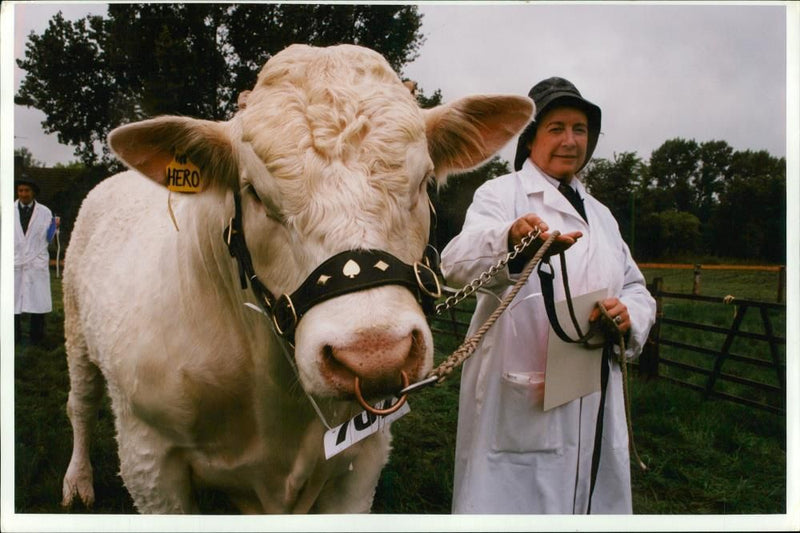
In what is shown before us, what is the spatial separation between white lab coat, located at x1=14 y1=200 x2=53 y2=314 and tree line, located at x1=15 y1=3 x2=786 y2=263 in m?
0.35

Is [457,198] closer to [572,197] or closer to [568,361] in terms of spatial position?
[572,197]

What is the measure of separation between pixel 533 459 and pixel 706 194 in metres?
1.47

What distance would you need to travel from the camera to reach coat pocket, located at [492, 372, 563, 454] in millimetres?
2291

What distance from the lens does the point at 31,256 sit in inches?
99.3

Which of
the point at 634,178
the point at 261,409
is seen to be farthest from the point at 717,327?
the point at 261,409

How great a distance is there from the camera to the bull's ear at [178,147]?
1910 mm

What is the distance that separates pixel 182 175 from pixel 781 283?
2517 mm

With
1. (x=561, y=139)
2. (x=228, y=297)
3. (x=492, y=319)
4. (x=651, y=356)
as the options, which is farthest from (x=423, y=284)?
(x=651, y=356)

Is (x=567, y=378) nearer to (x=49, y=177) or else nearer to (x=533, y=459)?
(x=533, y=459)

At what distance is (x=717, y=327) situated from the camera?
3740 mm

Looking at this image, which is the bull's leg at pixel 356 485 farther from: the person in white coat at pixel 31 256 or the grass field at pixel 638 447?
the person in white coat at pixel 31 256

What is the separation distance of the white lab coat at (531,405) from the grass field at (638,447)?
1.80 feet

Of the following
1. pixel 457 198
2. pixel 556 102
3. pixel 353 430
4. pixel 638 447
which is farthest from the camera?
pixel 638 447

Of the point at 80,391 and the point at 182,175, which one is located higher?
the point at 182,175
